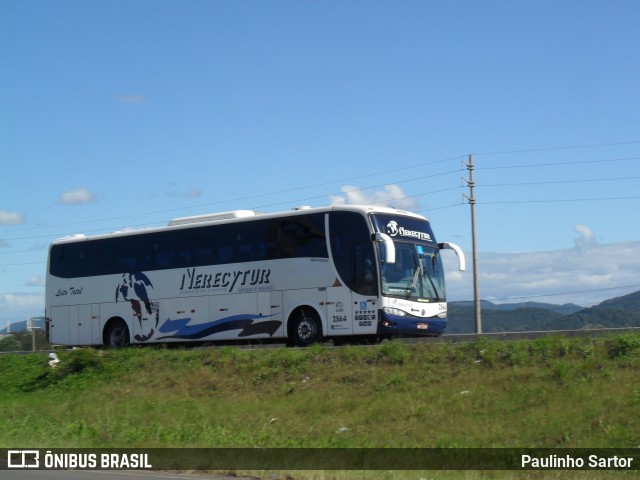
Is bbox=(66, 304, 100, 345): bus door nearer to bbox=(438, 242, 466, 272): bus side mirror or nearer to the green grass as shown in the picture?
the green grass

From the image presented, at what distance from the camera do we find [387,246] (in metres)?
23.2

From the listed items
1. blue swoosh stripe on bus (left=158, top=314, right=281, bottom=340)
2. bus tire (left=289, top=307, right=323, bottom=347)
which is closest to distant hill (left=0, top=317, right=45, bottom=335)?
blue swoosh stripe on bus (left=158, top=314, right=281, bottom=340)

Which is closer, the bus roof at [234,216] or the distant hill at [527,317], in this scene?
the bus roof at [234,216]

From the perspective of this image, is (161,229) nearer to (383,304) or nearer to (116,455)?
(383,304)

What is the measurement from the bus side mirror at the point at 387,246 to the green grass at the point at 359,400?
2686 mm

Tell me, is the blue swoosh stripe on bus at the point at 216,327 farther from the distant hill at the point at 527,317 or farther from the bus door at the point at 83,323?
the distant hill at the point at 527,317

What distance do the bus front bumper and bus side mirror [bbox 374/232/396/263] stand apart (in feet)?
4.40

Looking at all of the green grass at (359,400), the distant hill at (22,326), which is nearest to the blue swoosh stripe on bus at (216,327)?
the green grass at (359,400)

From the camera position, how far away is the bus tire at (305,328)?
24.7 m

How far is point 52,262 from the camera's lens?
31672 millimetres

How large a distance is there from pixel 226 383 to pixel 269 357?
3.94ft

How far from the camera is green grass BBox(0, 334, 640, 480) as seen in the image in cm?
1540

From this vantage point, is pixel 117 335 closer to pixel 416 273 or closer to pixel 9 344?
pixel 416 273

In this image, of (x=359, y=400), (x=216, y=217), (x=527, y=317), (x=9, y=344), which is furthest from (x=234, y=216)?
(x=527, y=317)
